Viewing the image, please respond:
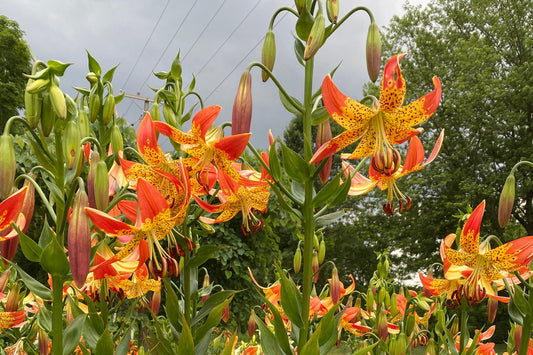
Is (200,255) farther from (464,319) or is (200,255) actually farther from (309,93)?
(464,319)

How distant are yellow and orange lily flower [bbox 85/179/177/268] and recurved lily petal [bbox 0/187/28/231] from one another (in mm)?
204

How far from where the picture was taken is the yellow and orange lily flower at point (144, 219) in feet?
2.26

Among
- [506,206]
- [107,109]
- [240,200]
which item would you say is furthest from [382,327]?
[107,109]

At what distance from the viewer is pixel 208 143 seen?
0.85m

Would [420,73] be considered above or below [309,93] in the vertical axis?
above

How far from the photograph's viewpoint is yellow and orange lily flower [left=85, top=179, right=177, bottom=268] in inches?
27.1

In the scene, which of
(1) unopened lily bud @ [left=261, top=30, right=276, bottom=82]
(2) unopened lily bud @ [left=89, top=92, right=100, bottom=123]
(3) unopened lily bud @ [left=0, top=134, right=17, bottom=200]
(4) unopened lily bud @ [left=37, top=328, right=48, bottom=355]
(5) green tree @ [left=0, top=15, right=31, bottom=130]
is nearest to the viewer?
(3) unopened lily bud @ [left=0, top=134, right=17, bottom=200]

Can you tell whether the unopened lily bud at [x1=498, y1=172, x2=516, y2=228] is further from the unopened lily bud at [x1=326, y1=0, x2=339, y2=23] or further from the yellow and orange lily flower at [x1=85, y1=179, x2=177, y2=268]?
the yellow and orange lily flower at [x1=85, y1=179, x2=177, y2=268]

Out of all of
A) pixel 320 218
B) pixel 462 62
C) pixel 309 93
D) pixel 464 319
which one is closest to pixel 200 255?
pixel 320 218

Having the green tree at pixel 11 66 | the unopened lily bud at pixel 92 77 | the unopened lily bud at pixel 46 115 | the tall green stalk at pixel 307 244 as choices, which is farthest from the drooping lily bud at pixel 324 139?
the green tree at pixel 11 66

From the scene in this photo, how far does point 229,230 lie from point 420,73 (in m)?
9.69

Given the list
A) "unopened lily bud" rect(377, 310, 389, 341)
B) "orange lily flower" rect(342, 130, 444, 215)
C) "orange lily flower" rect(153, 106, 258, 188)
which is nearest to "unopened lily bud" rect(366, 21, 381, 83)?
"orange lily flower" rect(342, 130, 444, 215)

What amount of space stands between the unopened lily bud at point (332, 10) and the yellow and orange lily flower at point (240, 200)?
0.34 meters

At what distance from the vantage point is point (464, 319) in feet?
4.23
